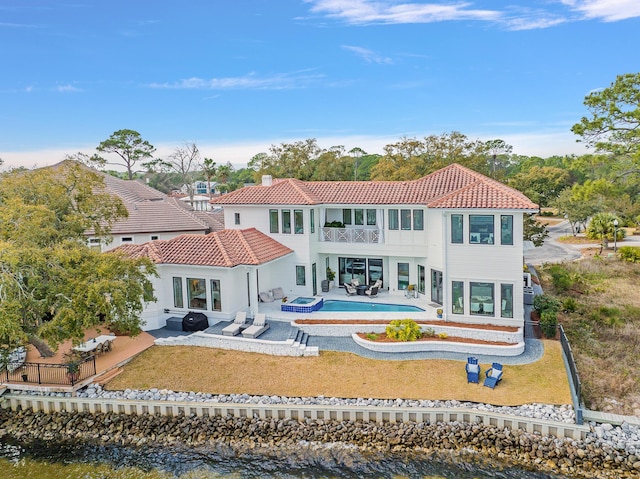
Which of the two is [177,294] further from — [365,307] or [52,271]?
[365,307]

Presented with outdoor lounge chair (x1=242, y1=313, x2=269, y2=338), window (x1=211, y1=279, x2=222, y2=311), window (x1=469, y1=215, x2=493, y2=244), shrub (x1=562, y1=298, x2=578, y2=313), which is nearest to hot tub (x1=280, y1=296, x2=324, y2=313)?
outdoor lounge chair (x1=242, y1=313, x2=269, y2=338)

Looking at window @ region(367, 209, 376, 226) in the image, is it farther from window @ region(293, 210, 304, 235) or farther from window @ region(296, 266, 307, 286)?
window @ region(296, 266, 307, 286)

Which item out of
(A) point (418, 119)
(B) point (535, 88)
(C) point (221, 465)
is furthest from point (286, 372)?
(A) point (418, 119)

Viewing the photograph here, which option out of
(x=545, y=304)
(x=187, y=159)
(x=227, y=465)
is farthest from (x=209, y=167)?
(x=227, y=465)

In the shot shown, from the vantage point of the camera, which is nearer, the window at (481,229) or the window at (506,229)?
the window at (506,229)

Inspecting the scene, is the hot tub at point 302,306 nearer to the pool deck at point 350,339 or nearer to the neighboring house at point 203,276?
the pool deck at point 350,339

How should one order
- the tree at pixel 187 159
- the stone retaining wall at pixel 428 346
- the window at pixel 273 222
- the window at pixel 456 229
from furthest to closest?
the tree at pixel 187 159, the window at pixel 273 222, the window at pixel 456 229, the stone retaining wall at pixel 428 346

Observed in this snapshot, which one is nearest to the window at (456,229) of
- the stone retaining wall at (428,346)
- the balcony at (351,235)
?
the stone retaining wall at (428,346)
